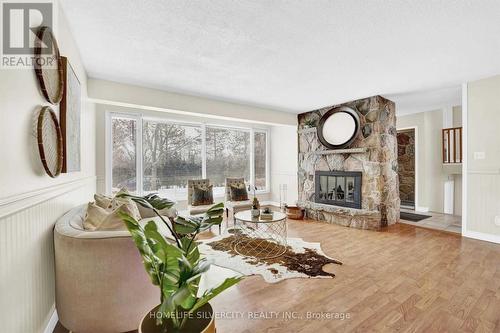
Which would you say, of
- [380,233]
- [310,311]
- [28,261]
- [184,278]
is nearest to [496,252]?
[380,233]

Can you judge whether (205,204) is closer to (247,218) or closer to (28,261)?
(247,218)

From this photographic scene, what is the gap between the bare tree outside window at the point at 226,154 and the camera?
5801 mm

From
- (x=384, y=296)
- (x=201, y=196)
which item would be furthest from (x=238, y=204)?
(x=384, y=296)

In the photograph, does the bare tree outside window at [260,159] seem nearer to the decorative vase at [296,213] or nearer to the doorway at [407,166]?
the decorative vase at [296,213]

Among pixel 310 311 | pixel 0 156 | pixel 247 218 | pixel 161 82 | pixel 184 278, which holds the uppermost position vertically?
pixel 161 82

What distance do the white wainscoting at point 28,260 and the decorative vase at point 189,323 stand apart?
0.66 meters

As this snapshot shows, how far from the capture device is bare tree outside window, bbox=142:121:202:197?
4.88 metres

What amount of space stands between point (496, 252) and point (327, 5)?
3793 millimetres

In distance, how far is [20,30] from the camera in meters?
1.34

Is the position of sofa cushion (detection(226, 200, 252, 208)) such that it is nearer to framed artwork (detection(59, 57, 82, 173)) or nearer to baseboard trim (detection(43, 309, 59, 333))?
framed artwork (detection(59, 57, 82, 173))

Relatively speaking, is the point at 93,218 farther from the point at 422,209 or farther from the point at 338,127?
the point at 422,209

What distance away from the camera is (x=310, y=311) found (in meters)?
1.88

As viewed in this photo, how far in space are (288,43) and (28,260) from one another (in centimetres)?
275

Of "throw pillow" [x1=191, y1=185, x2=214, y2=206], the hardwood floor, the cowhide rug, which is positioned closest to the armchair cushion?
"throw pillow" [x1=191, y1=185, x2=214, y2=206]
